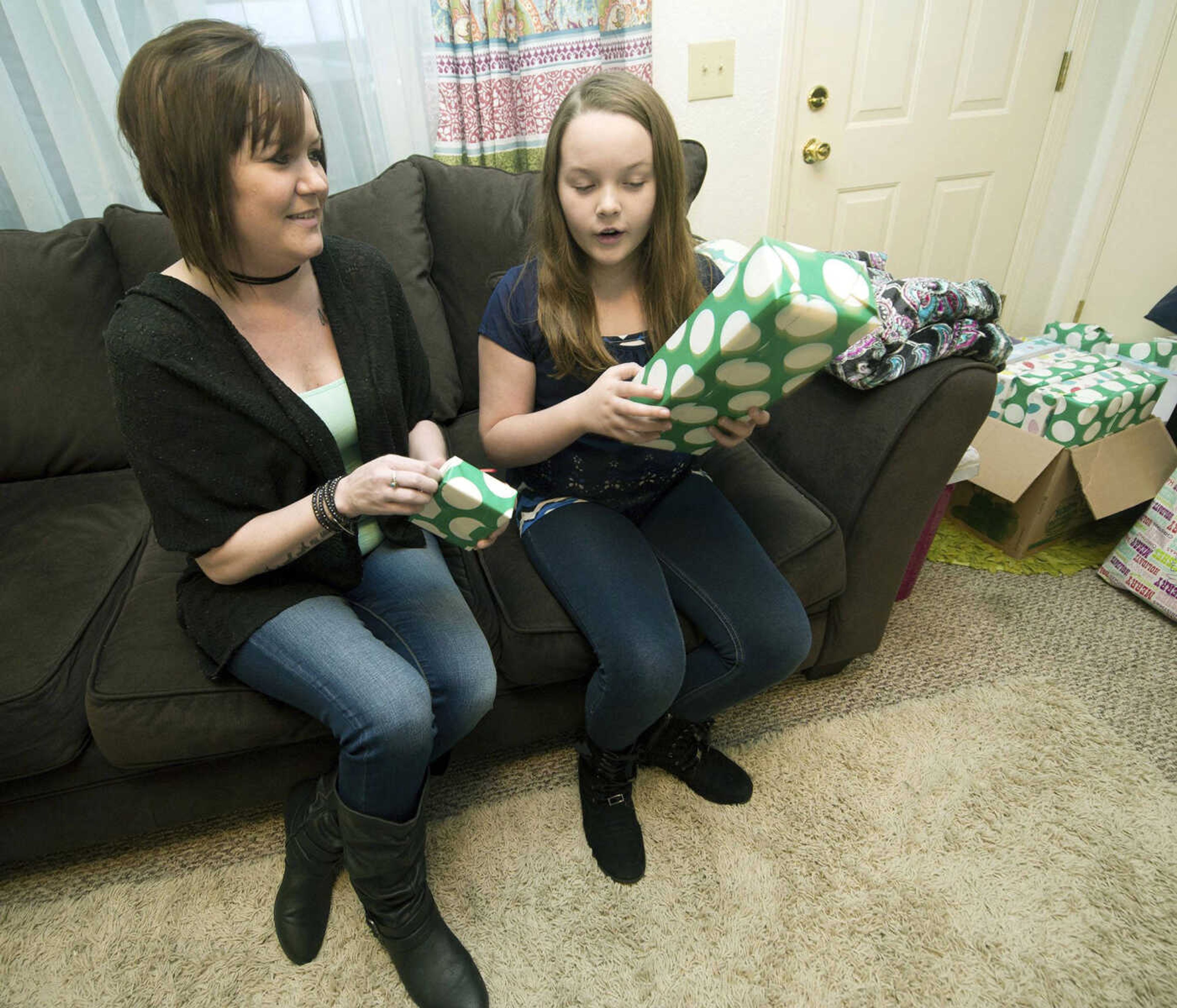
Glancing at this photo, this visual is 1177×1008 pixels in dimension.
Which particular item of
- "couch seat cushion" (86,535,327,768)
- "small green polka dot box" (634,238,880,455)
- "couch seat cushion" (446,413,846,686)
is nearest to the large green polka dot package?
"couch seat cushion" (446,413,846,686)

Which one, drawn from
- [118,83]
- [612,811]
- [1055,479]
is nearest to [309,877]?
[612,811]

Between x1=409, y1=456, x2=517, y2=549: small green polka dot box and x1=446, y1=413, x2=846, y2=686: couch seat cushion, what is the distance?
0.72 feet

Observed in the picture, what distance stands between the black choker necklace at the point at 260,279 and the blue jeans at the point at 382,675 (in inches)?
16.9

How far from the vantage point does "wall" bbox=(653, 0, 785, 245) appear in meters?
1.67

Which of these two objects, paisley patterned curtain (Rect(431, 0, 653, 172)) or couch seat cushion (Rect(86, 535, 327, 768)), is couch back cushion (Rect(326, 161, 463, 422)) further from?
couch seat cushion (Rect(86, 535, 327, 768))

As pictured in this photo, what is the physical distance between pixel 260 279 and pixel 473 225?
68 cm

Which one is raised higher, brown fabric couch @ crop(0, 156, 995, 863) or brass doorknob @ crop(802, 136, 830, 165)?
brass doorknob @ crop(802, 136, 830, 165)

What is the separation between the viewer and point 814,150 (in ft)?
6.25

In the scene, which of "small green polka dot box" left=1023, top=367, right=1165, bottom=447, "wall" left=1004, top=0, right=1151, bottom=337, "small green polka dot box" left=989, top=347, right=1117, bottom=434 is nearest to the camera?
"small green polka dot box" left=1023, top=367, right=1165, bottom=447

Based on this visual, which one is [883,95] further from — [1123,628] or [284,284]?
[284,284]

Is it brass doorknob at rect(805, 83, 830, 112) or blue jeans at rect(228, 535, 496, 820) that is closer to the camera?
blue jeans at rect(228, 535, 496, 820)

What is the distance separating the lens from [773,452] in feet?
4.49

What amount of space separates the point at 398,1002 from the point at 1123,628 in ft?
5.42

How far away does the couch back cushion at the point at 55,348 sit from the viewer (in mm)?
1302
